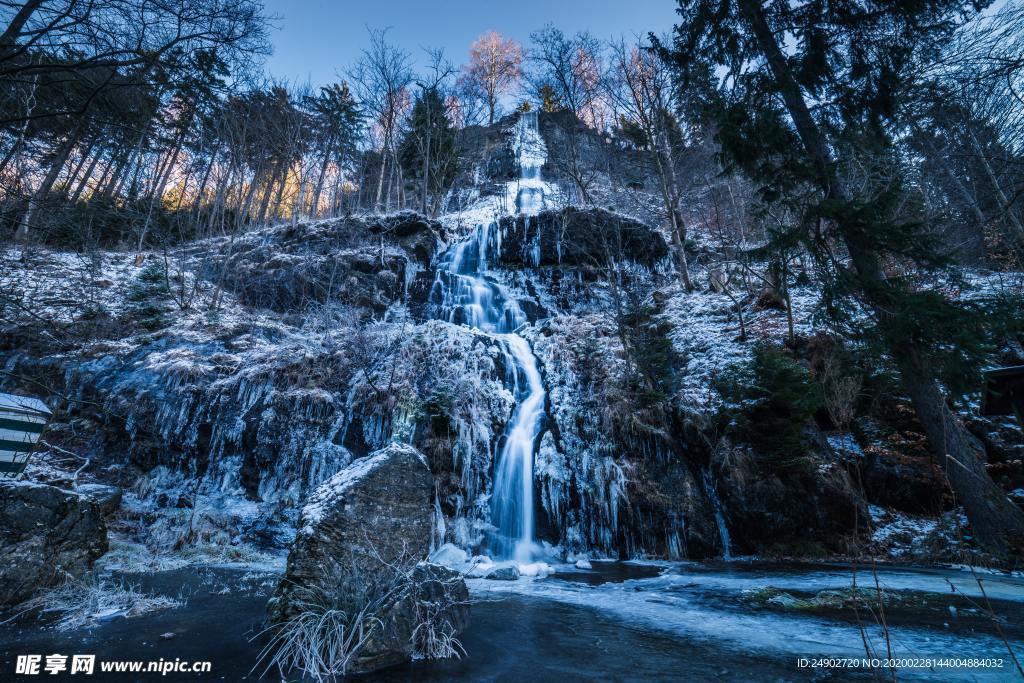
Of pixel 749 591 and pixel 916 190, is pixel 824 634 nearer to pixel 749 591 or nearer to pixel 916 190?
pixel 749 591

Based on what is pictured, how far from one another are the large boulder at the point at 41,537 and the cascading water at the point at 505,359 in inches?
224

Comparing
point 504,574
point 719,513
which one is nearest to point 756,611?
point 719,513

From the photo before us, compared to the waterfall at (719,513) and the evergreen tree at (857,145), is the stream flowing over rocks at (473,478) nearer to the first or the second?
the waterfall at (719,513)

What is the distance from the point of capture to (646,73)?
1392cm

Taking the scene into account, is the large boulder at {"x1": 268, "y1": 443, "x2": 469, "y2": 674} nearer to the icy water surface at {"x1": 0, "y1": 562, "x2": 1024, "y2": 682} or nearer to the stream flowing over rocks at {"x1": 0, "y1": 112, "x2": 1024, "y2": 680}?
the stream flowing over rocks at {"x1": 0, "y1": 112, "x2": 1024, "y2": 680}

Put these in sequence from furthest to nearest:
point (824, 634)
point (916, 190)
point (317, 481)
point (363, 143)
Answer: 1. point (363, 143)
2. point (916, 190)
3. point (317, 481)
4. point (824, 634)

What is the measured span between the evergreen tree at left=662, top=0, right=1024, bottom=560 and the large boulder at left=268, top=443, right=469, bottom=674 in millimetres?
6590

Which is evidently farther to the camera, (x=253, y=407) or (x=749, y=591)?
(x=253, y=407)

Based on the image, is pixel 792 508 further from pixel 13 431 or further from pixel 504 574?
pixel 13 431

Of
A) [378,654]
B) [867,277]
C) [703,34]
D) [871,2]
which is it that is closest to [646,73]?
[703,34]

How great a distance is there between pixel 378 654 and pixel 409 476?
1.43 metres

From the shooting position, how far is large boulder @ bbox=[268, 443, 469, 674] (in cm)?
323

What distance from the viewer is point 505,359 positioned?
11.5 m

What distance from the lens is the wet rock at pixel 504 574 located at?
20.7ft
